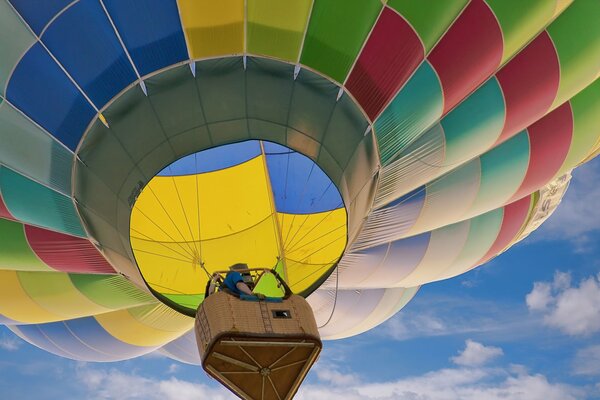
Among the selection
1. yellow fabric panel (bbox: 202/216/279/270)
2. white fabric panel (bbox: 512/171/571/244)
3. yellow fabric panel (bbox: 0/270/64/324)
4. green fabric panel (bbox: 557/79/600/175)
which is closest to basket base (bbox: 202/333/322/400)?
yellow fabric panel (bbox: 202/216/279/270)

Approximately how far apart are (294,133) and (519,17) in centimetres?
181

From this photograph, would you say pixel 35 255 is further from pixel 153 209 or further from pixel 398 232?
pixel 398 232

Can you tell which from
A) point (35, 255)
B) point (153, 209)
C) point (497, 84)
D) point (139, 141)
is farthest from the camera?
point (153, 209)

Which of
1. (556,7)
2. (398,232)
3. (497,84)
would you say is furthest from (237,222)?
(556,7)

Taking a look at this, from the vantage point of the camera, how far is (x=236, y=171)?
8484 millimetres

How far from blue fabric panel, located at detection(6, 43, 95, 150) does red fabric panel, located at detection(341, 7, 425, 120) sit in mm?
1881

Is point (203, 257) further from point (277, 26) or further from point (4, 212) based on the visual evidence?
point (277, 26)

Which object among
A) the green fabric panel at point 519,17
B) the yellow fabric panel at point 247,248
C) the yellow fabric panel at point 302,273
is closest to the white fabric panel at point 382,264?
the yellow fabric panel at point 302,273

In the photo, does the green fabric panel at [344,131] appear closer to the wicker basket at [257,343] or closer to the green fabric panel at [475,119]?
the green fabric panel at [475,119]

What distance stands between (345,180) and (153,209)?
8.81 feet

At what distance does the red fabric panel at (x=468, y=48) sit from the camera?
225 inches

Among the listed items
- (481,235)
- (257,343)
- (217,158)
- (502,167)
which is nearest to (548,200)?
(481,235)

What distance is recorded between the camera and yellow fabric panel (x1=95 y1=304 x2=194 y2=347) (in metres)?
7.72

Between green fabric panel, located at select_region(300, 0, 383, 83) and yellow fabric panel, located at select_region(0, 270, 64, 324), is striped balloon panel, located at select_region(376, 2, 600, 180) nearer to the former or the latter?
green fabric panel, located at select_region(300, 0, 383, 83)
